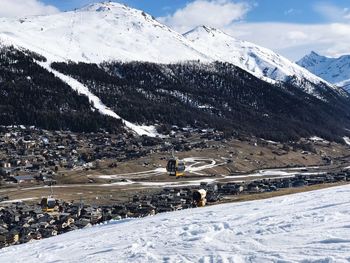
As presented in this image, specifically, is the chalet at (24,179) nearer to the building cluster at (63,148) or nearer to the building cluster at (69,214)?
the building cluster at (63,148)

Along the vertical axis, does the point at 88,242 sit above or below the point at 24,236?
above

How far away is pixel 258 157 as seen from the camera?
6181 inches

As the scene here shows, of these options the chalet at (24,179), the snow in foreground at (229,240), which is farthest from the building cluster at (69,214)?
the snow in foreground at (229,240)

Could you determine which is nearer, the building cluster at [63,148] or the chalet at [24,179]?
the chalet at [24,179]

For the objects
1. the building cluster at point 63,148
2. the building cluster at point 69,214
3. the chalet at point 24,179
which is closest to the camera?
the building cluster at point 69,214

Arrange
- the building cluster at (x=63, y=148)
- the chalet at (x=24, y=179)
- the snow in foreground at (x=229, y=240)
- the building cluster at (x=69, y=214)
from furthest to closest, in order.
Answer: the building cluster at (x=63, y=148) → the chalet at (x=24, y=179) → the building cluster at (x=69, y=214) → the snow in foreground at (x=229, y=240)

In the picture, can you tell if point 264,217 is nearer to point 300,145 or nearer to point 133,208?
point 133,208

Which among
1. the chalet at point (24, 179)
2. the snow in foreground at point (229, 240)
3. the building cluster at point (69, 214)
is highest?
the snow in foreground at point (229, 240)

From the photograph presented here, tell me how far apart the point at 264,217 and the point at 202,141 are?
153 metres

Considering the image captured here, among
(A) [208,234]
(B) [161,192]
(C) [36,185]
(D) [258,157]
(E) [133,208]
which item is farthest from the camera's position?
(D) [258,157]

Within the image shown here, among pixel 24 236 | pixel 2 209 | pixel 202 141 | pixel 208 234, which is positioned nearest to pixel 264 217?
pixel 208 234

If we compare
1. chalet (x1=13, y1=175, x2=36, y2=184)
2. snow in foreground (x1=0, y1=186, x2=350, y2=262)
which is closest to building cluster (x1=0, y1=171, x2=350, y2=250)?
chalet (x1=13, y1=175, x2=36, y2=184)

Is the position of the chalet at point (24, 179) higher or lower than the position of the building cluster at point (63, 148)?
lower

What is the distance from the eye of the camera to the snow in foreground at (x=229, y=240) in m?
13.9
